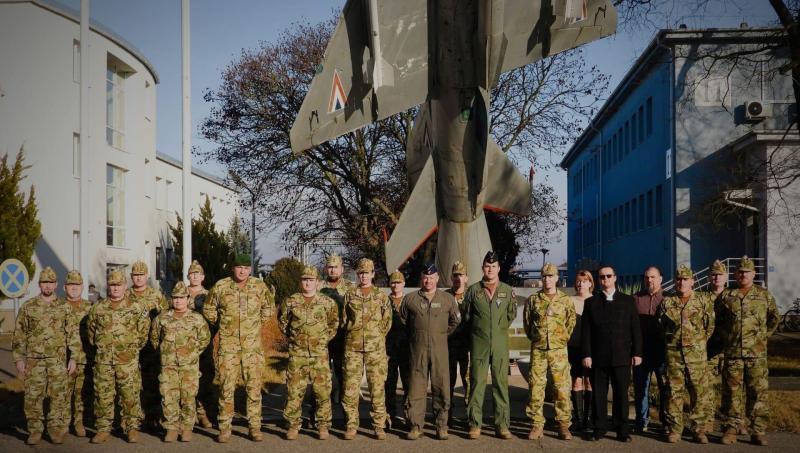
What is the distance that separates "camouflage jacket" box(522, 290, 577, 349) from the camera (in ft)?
23.3

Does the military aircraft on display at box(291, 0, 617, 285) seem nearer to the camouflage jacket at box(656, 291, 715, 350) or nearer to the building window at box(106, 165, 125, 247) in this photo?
the camouflage jacket at box(656, 291, 715, 350)

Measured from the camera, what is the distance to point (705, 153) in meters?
24.4

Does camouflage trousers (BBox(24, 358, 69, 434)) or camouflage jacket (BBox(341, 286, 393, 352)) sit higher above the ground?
camouflage jacket (BBox(341, 286, 393, 352))

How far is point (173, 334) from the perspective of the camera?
7.15 meters

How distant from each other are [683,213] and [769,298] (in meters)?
18.4

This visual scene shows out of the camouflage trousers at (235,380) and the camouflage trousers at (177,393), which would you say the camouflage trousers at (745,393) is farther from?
the camouflage trousers at (177,393)

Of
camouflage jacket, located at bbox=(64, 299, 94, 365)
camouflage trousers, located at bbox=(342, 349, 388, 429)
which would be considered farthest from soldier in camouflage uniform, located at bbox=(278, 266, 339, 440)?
camouflage jacket, located at bbox=(64, 299, 94, 365)

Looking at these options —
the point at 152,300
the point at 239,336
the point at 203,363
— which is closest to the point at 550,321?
the point at 239,336

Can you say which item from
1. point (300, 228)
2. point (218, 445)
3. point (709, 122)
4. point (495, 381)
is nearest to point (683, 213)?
point (709, 122)

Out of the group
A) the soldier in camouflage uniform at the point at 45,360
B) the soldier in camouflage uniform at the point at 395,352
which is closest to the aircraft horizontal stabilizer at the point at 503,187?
the soldier in camouflage uniform at the point at 395,352

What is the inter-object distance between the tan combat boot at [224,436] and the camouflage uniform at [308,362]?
0.58m

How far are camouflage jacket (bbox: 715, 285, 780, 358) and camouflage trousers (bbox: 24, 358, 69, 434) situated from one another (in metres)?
6.65

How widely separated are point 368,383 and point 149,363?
245 cm

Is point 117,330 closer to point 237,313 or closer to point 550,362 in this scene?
point 237,313
